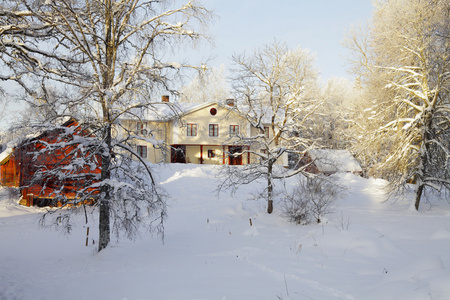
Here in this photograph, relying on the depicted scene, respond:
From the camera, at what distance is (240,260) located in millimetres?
10039

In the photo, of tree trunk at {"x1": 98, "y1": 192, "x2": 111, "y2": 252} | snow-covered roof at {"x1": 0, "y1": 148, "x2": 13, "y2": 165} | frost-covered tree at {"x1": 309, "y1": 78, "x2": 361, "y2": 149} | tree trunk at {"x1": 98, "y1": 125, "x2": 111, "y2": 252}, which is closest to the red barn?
snow-covered roof at {"x1": 0, "y1": 148, "x2": 13, "y2": 165}

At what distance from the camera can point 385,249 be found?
34.4 feet

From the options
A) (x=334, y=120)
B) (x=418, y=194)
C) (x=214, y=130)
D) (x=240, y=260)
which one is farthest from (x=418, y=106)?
(x=334, y=120)

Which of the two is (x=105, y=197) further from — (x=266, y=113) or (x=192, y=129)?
(x=192, y=129)

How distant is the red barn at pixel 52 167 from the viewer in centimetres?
980

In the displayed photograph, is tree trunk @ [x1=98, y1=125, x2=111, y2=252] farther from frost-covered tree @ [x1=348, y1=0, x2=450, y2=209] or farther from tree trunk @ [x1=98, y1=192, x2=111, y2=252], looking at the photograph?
frost-covered tree @ [x1=348, y1=0, x2=450, y2=209]

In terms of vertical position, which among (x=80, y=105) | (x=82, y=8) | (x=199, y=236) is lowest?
(x=199, y=236)

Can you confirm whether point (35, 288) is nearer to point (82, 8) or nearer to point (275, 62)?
point (82, 8)

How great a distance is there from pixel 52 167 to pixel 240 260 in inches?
279

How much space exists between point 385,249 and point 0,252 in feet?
41.8

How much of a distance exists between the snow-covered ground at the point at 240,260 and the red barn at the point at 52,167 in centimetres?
203

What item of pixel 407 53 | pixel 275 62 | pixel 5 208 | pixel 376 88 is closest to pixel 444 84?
pixel 407 53

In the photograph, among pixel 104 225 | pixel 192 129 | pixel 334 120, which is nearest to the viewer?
pixel 104 225

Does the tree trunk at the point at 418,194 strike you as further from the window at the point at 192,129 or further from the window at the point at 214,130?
the window at the point at 192,129
